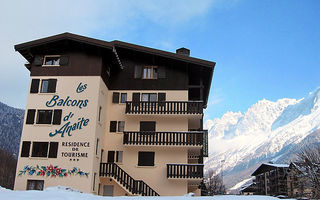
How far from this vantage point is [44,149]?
26.4m

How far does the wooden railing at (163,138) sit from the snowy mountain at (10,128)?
379 ft

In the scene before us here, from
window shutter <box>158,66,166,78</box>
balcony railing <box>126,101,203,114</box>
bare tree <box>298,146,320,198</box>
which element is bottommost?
bare tree <box>298,146,320,198</box>

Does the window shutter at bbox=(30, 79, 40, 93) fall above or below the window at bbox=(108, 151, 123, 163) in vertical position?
above

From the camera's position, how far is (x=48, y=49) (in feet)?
95.1

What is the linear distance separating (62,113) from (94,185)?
6.21m

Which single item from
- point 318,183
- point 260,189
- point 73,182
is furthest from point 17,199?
point 260,189

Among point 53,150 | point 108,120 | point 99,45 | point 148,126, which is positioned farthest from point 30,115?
point 148,126

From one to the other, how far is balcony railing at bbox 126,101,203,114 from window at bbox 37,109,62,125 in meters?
5.57

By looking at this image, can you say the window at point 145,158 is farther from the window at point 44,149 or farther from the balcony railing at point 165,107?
the window at point 44,149

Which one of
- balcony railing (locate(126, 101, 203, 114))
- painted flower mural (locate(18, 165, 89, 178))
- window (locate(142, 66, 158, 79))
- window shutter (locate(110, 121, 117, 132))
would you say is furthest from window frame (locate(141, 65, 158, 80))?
painted flower mural (locate(18, 165, 89, 178))

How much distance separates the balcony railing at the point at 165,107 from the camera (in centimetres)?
2848

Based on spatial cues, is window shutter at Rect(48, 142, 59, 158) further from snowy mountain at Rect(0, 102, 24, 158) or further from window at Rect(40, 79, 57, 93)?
snowy mountain at Rect(0, 102, 24, 158)

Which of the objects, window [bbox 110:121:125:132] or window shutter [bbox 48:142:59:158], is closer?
window shutter [bbox 48:142:59:158]

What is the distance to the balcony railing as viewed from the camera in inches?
1121
